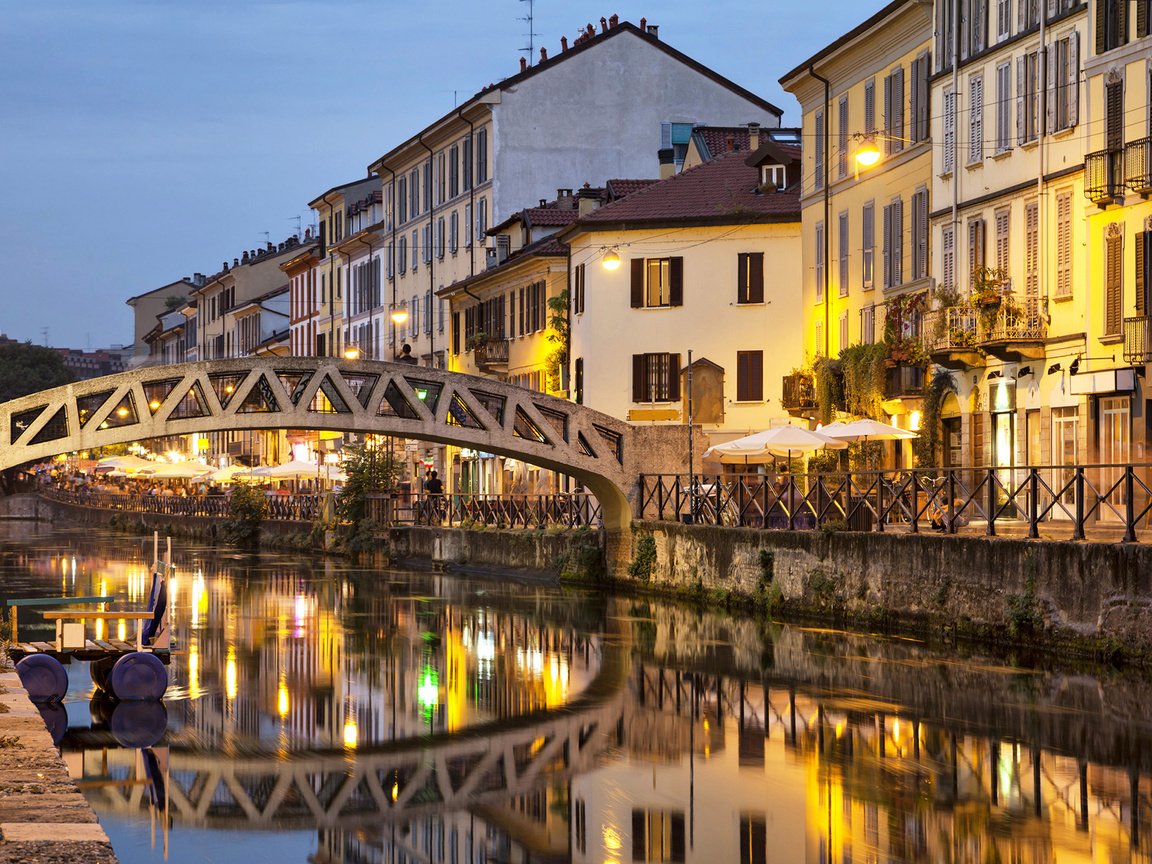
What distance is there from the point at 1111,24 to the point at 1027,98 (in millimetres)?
3777

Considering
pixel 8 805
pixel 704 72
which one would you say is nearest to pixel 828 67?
pixel 704 72

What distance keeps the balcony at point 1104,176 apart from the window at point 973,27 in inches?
240

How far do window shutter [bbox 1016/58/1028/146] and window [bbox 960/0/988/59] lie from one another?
171 centimetres

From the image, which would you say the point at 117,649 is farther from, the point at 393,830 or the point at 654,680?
the point at 393,830

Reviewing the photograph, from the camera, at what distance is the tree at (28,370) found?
442ft

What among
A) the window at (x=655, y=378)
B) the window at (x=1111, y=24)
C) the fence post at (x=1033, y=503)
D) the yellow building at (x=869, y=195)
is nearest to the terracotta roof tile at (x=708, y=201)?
the yellow building at (x=869, y=195)

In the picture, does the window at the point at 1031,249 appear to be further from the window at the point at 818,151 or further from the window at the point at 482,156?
the window at the point at 482,156

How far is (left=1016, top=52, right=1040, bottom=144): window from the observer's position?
118 ft

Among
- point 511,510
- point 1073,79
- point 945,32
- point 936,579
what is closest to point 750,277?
point 511,510

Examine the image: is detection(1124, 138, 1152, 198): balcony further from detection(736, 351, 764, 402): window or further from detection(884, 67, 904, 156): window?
detection(736, 351, 764, 402): window

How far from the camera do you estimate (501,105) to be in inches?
2653

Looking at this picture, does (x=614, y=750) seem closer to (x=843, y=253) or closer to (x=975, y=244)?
(x=975, y=244)

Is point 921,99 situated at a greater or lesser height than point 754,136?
lesser

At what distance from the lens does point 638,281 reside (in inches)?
2131
